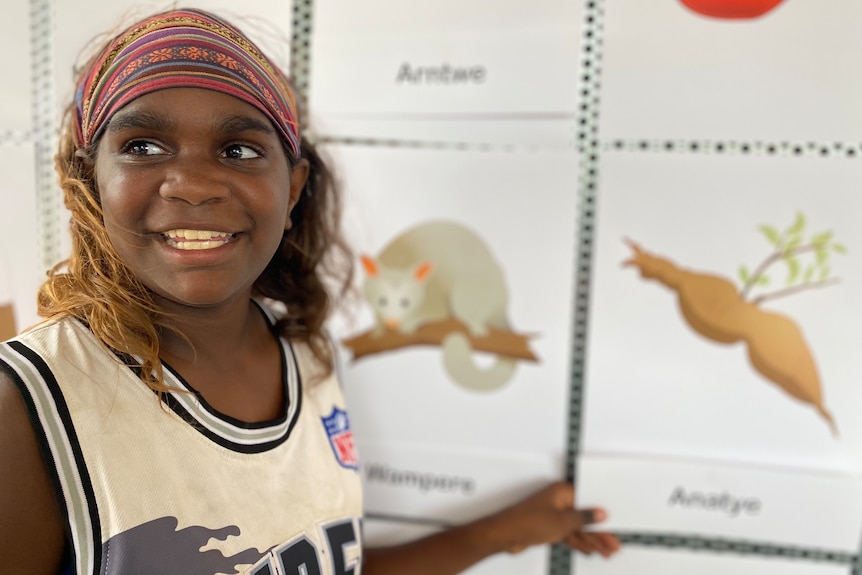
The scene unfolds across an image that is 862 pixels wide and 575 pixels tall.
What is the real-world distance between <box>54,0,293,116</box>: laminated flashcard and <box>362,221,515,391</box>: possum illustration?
339mm

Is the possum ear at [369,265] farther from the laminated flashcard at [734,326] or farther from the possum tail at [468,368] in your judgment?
the laminated flashcard at [734,326]

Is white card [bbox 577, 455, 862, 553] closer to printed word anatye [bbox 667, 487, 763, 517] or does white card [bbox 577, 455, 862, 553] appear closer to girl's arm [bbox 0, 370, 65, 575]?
printed word anatye [bbox 667, 487, 763, 517]

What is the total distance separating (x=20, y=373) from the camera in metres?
0.55

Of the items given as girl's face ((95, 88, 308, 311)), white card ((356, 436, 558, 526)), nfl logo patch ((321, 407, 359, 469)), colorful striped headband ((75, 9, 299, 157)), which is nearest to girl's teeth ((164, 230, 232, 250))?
girl's face ((95, 88, 308, 311))

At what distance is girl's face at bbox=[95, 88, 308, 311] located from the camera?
60cm

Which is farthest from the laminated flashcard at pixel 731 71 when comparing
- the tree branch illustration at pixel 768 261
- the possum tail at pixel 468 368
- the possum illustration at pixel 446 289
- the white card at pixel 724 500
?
the white card at pixel 724 500

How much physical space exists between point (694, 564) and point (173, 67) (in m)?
1.02

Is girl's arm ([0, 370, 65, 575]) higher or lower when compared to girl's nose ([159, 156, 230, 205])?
lower

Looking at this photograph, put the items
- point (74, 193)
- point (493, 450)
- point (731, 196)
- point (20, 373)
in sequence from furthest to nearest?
point (493, 450), point (731, 196), point (74, 193), point (20, 373)

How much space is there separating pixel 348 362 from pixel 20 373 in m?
0.57

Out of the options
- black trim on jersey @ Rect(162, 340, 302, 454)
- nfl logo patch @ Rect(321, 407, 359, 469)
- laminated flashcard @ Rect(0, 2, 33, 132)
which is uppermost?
laminated flashcard @ Rect(0, 2, 33, 132)

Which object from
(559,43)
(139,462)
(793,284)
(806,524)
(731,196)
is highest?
(559,43)

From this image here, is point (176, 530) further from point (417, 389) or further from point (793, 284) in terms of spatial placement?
point (793, 284)

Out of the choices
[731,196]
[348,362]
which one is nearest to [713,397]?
[731,196]
